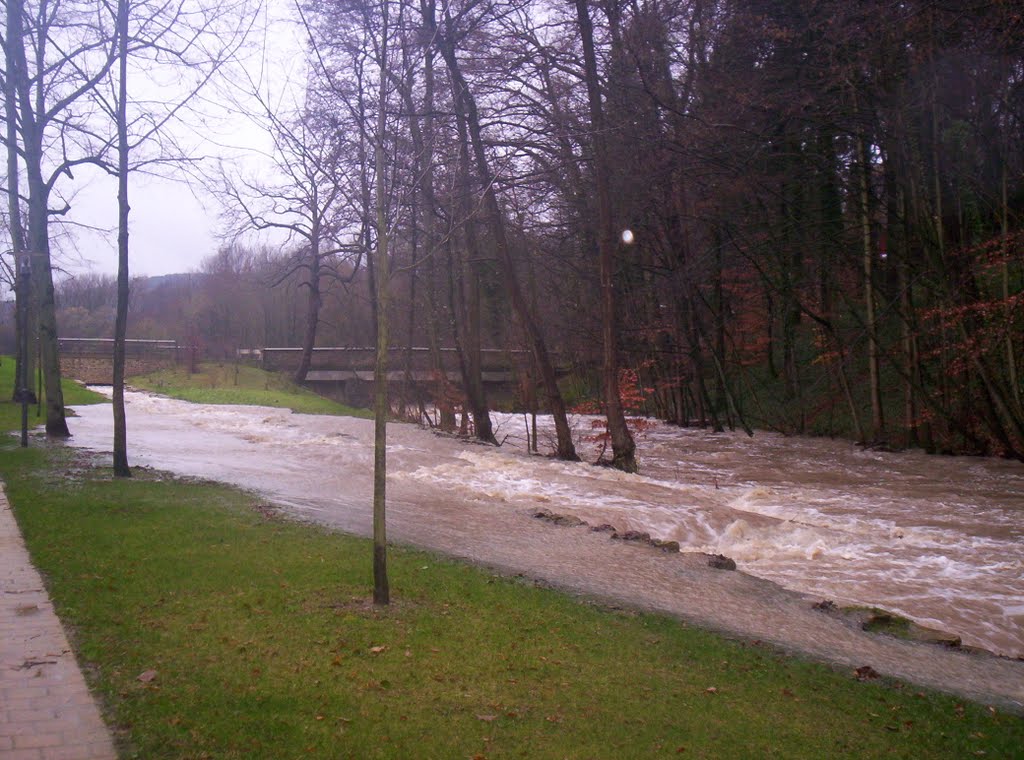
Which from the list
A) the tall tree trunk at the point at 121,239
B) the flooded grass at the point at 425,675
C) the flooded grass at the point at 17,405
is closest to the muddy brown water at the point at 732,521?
the flooded grass at the point at 425,675

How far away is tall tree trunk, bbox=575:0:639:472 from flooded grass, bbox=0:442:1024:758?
37.6 ft

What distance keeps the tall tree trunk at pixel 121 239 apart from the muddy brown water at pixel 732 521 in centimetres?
232

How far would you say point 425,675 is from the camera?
5895 mm

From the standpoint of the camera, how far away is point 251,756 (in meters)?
4.57

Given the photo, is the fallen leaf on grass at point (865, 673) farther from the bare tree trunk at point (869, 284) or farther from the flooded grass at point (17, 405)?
the flooded grass at point (17, 405)

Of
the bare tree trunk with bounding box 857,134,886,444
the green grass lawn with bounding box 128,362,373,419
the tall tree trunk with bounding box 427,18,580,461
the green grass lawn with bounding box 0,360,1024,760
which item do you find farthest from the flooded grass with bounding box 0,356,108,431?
the bare tree trunk with bounding box 857,134,886,444

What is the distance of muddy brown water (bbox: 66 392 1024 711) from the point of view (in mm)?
8508

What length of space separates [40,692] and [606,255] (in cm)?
1582

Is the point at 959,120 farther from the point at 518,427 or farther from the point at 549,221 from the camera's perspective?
the point at 518,427

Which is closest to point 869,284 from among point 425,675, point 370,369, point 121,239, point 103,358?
point 121,239

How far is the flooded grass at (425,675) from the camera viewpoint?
16.4ft

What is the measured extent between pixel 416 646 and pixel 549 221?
19786mm

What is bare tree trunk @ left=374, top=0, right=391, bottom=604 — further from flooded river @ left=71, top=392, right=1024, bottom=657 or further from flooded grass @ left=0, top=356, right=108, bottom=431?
flooded grass @ left=0, top=356, right=108, bottom=431

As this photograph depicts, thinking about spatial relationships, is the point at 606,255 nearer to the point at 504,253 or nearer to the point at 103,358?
A: the point at 504,253
